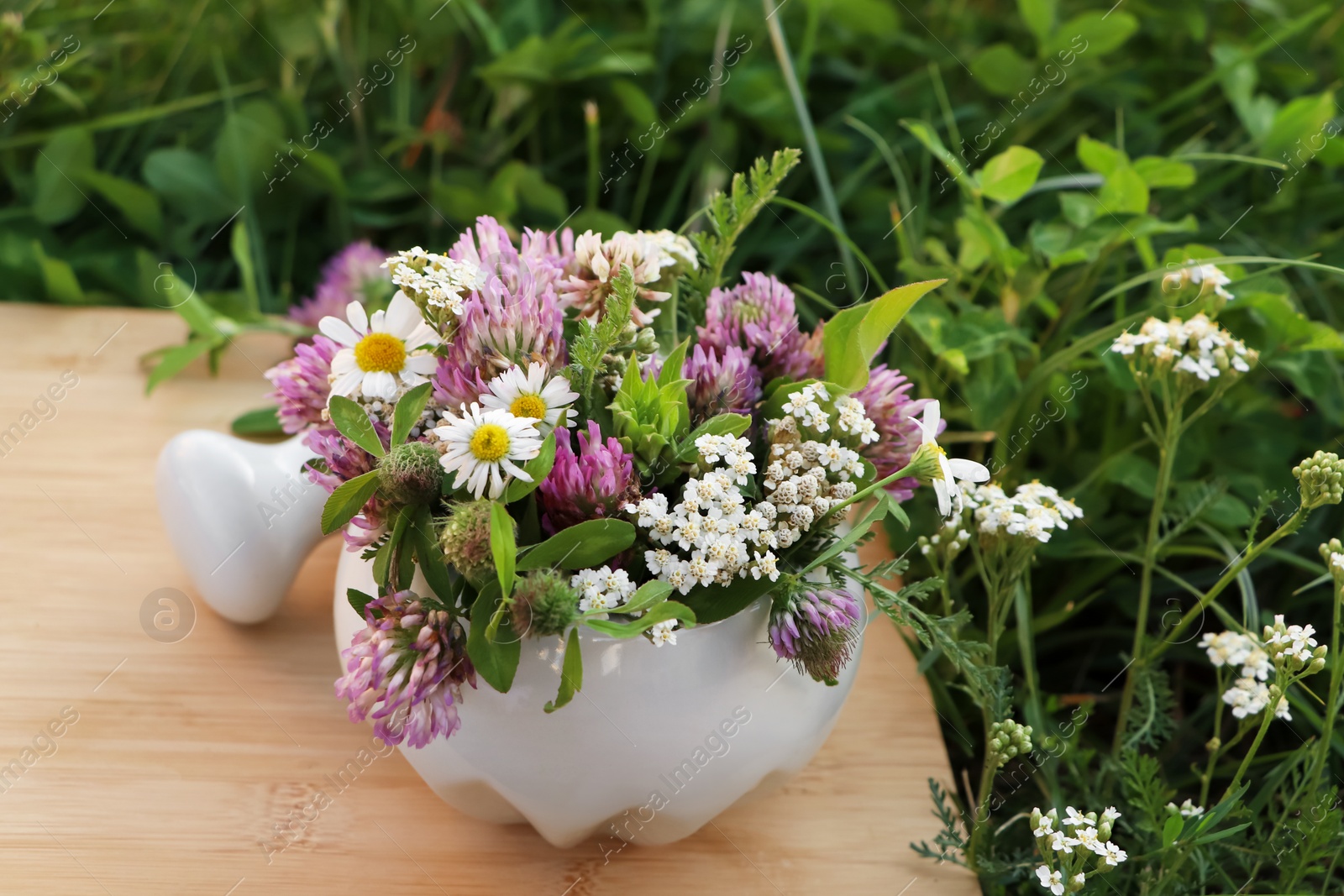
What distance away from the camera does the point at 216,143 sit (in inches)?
40.9

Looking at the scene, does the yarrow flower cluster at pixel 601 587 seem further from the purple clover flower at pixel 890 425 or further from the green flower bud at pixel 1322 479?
the green flower bud at pixel 1322 479

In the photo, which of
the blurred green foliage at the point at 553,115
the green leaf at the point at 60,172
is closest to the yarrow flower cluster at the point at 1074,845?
the blurred green foliage at the point at 553,115

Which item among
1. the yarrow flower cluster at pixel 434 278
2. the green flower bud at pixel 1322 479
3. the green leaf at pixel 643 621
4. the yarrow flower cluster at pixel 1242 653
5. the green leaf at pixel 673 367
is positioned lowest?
the yarrow flower cluster at pixel 1242 653

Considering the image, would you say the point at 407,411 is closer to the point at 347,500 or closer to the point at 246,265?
the point at 347,500

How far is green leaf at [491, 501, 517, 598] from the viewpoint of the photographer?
423 mm

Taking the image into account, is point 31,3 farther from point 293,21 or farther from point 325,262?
point 325,262

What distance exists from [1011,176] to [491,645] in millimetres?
534

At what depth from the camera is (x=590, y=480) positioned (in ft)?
1.52

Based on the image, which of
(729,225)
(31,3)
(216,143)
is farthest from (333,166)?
(729,225)

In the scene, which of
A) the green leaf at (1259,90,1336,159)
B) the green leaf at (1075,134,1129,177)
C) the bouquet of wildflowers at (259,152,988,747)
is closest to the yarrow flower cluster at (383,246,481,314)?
the bouquet of wildflowers at (259,152,988,747)

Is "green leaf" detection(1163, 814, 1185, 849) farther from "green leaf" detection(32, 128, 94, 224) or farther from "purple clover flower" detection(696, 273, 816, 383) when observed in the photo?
"green leaf" detection(32, 128, 94, 224)

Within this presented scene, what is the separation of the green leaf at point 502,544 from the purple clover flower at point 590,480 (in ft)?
0.13

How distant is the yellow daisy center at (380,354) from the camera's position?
50 cm

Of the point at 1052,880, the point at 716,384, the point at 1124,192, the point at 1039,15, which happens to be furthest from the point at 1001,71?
the point at 1052,880
